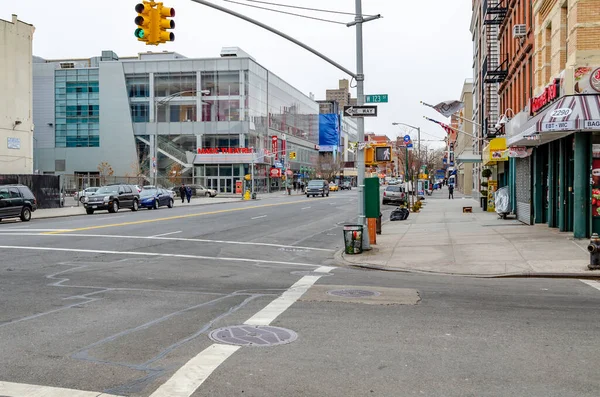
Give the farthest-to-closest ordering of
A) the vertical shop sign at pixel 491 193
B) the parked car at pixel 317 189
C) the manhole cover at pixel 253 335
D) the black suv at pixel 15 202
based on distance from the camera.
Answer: the parked car at pixel 317 189
the vertical shop sign at pixel 491 193
the black suv at pixel 15 202
the manhole cover at pixel 253 335

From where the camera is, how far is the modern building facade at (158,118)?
84.1 meters

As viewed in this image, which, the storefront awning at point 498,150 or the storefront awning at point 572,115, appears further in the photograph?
the storefront awning at point 498,150

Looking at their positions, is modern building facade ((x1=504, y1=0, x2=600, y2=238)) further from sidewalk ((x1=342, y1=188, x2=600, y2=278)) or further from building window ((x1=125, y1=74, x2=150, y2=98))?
building window ((x1=125, y1=74, x2=150, y2=98))

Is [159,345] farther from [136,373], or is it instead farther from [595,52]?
[595,52]

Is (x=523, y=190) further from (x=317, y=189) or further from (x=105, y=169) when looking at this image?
(x=105, y=169)

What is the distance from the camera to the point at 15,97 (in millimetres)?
40531

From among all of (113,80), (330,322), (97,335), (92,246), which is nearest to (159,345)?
(97,335)

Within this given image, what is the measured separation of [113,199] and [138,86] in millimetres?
53675

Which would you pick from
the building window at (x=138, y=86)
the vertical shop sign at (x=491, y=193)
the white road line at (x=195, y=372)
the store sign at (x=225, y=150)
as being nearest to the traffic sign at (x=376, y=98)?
the white road line at (x=195, y=372)

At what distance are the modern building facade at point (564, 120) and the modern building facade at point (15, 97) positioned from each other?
32.7 metres

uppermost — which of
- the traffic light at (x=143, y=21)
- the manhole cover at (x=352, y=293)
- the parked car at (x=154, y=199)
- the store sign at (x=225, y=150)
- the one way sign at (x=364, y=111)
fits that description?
the store sign at (x=225, y=150)

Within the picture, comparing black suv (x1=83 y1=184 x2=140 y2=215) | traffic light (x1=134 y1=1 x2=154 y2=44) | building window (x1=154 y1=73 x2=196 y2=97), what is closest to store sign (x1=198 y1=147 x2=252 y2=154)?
building window (x1=154 y1=73 x2=196 y2=97)

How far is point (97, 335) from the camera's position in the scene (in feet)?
22.7

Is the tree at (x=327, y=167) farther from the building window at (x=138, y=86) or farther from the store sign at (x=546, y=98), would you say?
the store sign at (x=546, y=98)
